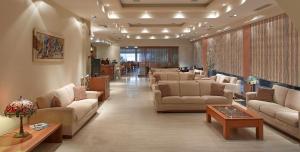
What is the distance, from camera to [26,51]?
510cm

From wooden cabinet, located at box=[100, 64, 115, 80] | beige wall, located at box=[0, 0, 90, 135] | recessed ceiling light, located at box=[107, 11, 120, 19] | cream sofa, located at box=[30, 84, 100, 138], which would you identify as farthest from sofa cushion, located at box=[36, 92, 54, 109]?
wooden cabinet, located at box=[100, 64, 115, 80]

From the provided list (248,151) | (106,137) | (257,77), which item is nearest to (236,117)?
(248,151)

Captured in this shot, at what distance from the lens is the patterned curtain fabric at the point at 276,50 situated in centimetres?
677

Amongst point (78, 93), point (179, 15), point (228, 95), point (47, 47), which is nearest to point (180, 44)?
point (179, 15)

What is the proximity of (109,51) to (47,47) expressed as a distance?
50.9 feet

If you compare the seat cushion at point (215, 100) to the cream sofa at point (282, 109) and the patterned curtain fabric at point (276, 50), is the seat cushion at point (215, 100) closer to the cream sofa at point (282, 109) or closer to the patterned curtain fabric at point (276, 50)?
the cream sofa at point (282, 109)

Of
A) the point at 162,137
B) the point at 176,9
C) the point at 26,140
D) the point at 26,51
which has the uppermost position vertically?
the point at 176,9

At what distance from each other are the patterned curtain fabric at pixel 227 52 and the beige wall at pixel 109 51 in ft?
26.4

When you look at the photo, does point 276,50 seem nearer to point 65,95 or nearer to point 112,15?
point 112,15

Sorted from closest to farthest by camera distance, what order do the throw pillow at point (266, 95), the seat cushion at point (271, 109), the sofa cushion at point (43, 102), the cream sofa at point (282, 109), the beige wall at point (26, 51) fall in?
1. the beige wall at point (26, 51)
2. the cream sofa at point (282, 109)
3. the sofa cushion at point (43, 102)
4. the seat cushion at point (271, 109)
5. the throw pillow at point (266, 95)

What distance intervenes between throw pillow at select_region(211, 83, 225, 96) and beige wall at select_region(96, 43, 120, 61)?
1326 centimetres

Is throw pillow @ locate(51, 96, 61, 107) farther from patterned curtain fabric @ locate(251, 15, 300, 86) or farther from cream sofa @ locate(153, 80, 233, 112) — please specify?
patterned curtain fabric @ locate(251, 15, 300, 86)

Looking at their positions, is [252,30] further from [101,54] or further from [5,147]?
[101,54]

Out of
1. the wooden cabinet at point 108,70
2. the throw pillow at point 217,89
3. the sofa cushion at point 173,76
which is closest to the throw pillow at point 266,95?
the throw pillow at point 217,89
